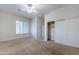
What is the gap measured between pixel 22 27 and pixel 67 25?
16.9ft

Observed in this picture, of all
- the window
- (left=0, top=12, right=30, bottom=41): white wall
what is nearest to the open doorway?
the window

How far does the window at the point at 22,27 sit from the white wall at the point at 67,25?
12.6ft

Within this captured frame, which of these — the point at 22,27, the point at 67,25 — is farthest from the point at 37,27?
the point at 67,25

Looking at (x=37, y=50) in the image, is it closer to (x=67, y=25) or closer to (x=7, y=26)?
(x=67, y=25)

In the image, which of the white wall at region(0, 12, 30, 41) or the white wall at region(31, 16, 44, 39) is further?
the white wall at region(31, 16, 44, 39)

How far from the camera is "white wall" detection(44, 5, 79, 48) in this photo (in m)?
4.28

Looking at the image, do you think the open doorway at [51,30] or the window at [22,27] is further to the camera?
the window at [22,27]

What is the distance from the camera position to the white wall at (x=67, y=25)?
14.0 feet

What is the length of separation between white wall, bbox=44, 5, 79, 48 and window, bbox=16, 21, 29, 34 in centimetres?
384

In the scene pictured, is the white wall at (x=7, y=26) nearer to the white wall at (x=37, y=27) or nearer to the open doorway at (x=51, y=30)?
the white wall at (x=37, y=27)

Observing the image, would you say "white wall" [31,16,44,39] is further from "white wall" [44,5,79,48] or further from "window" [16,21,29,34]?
"white wall" [44,5,79,48]

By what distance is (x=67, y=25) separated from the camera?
4.82m

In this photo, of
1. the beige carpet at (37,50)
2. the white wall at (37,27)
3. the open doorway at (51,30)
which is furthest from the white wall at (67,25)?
the white wall at (37,27)
